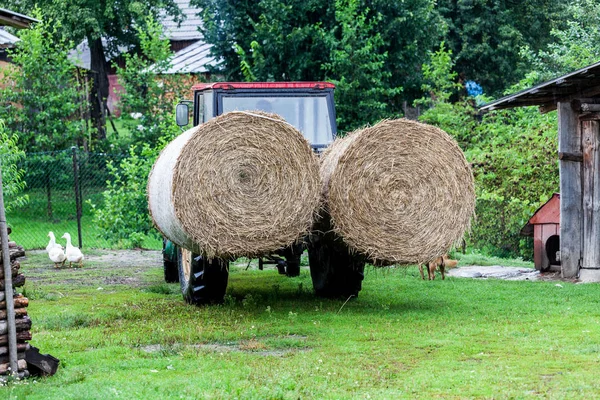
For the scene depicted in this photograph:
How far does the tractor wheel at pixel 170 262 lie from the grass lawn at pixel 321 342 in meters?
0.59

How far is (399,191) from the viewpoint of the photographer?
372 inches

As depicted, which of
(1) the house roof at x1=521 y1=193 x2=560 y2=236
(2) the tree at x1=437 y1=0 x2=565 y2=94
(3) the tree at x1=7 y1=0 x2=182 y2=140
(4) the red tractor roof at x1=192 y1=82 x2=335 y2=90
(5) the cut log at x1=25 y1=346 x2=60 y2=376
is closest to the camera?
(5) the cut log at x1=25 y1=346 x2=60 y2=376

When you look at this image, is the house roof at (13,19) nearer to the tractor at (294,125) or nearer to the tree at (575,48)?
the tractor at (294,125)

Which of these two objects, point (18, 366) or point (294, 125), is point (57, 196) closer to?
point (294, 125)

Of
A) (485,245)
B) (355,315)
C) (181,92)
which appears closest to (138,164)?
(181,92)

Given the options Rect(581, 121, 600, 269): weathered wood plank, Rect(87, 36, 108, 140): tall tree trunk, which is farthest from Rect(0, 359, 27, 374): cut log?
Rect(87, 36, 108, 140): tall tree trunk

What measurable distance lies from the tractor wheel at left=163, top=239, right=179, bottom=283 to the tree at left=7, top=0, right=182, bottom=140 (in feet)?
42.5

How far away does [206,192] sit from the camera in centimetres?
894

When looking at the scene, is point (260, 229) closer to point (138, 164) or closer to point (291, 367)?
point (291, 367)

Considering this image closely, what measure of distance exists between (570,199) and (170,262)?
17.7ft

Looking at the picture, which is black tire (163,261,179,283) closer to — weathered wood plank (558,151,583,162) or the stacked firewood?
weathered wood plank (558,151,583,162)

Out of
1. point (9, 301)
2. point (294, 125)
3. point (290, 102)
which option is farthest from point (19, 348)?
point (290, 102)

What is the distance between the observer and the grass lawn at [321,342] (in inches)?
251

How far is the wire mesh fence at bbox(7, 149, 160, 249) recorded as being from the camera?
2047 centimetres
